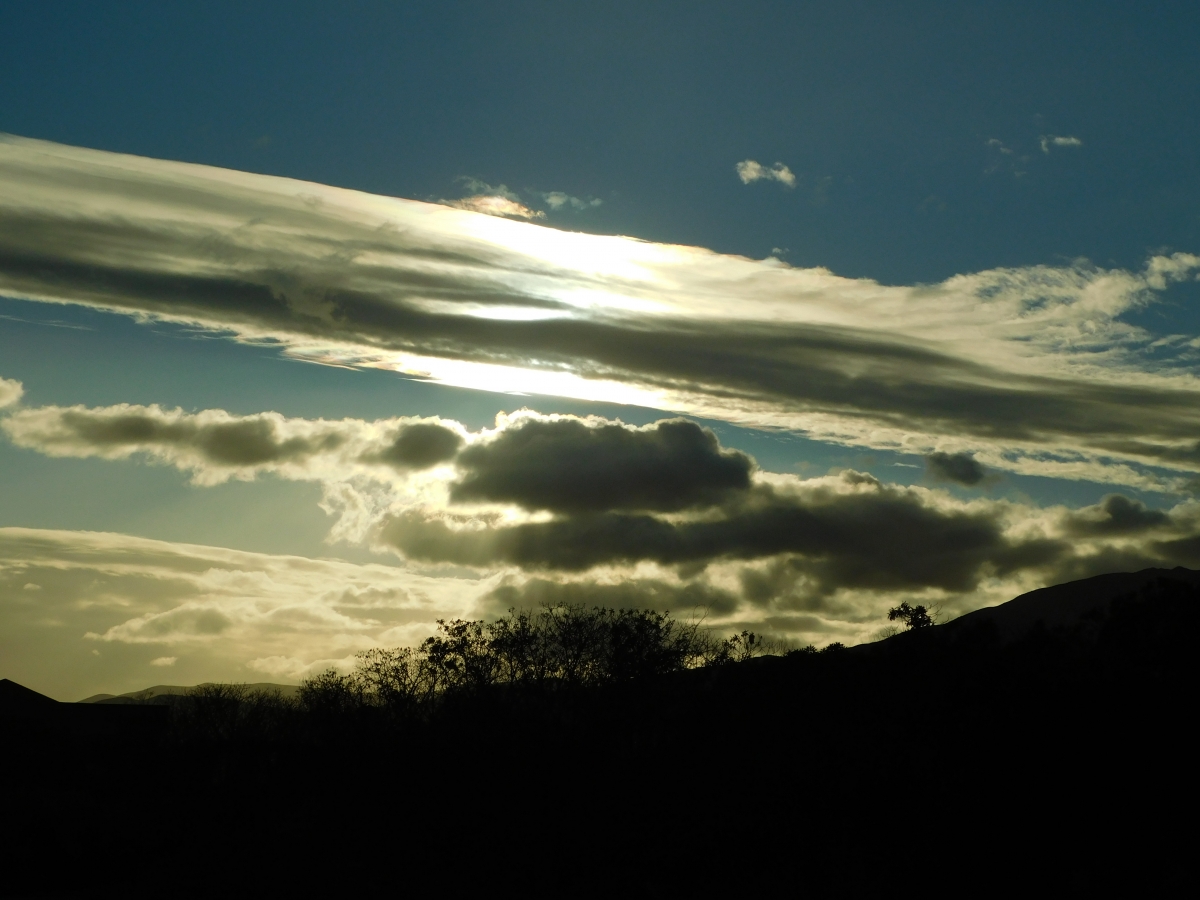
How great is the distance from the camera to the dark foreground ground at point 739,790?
27625 mm

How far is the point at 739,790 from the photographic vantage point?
A: 3631 cm

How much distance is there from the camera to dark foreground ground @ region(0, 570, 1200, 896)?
27625 mm

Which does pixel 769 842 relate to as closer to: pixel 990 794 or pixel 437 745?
pixel 990 794

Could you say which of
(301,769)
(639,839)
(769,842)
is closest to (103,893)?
(301,769)

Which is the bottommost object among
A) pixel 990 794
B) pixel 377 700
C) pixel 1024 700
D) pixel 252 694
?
pixel 252 694

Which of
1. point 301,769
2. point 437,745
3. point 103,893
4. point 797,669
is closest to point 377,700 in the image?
point 301,769

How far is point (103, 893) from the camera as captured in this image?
41375mm

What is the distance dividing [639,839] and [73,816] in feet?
86.0

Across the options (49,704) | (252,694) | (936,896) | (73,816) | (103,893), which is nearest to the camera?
(936,896)

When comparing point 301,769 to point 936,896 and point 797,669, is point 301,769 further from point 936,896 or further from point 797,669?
point 936,896

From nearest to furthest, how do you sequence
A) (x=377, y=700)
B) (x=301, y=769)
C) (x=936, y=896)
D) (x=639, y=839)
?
(x=936, y=896) < (x=639, y=839) < (x=301, y=769) < (x=377, y=700)

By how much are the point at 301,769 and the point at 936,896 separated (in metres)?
35.7

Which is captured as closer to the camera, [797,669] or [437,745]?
[797,669]

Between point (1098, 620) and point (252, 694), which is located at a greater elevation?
point (1098, 620)
